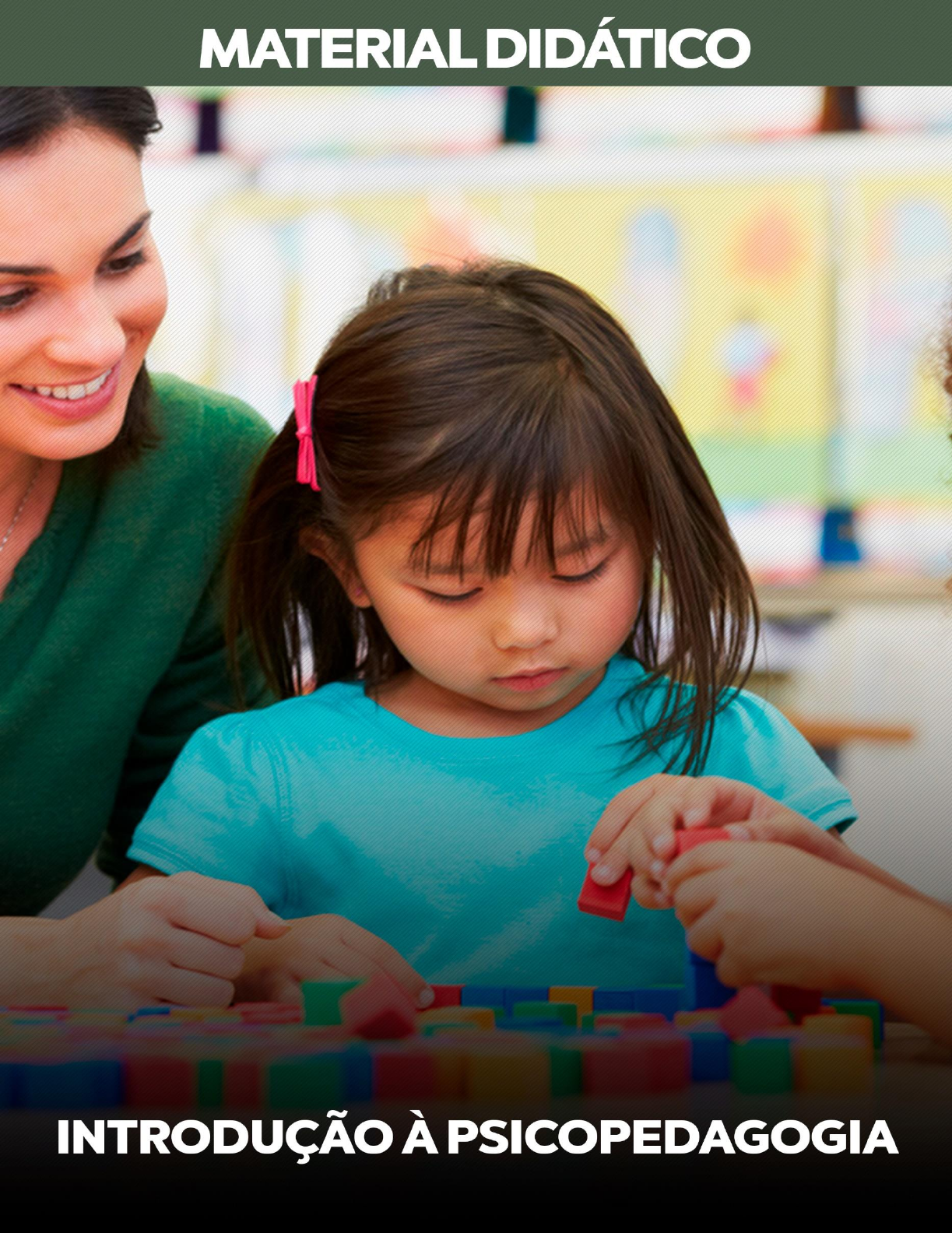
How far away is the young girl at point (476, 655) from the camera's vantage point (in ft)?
2.99

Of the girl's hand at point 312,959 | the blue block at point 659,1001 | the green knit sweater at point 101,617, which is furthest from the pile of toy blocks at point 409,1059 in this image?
the green knit sweater at point 101,617

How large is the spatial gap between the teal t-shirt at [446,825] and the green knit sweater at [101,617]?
0.51 feet

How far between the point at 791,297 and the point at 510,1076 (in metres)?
2.17

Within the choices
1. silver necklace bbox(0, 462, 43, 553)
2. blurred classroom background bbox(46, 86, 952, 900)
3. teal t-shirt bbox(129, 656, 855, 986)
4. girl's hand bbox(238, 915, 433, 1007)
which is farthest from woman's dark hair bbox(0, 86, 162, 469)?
blurred classroom background bbox(46, 86, 952, 900)

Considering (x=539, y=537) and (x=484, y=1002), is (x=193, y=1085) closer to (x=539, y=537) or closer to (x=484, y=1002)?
(x=484, y=1002)

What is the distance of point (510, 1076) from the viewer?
1.84 ft

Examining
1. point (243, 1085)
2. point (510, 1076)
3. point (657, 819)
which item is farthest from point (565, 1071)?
Answer: point (657, 819)

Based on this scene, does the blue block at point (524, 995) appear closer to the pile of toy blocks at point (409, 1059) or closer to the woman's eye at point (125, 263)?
the pile of toy blocks at point (409, 1059)

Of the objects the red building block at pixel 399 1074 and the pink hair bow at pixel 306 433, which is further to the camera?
the pink hair bow at pixel 306 433

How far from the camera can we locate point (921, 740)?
8.46 feet

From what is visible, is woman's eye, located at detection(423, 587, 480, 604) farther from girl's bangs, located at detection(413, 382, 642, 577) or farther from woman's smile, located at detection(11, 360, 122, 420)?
woman's smile, located at detection(11, 360, 122, 420)

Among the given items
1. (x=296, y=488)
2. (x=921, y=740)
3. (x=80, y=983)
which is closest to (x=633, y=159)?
(x=921, y=740)

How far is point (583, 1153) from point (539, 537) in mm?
439
